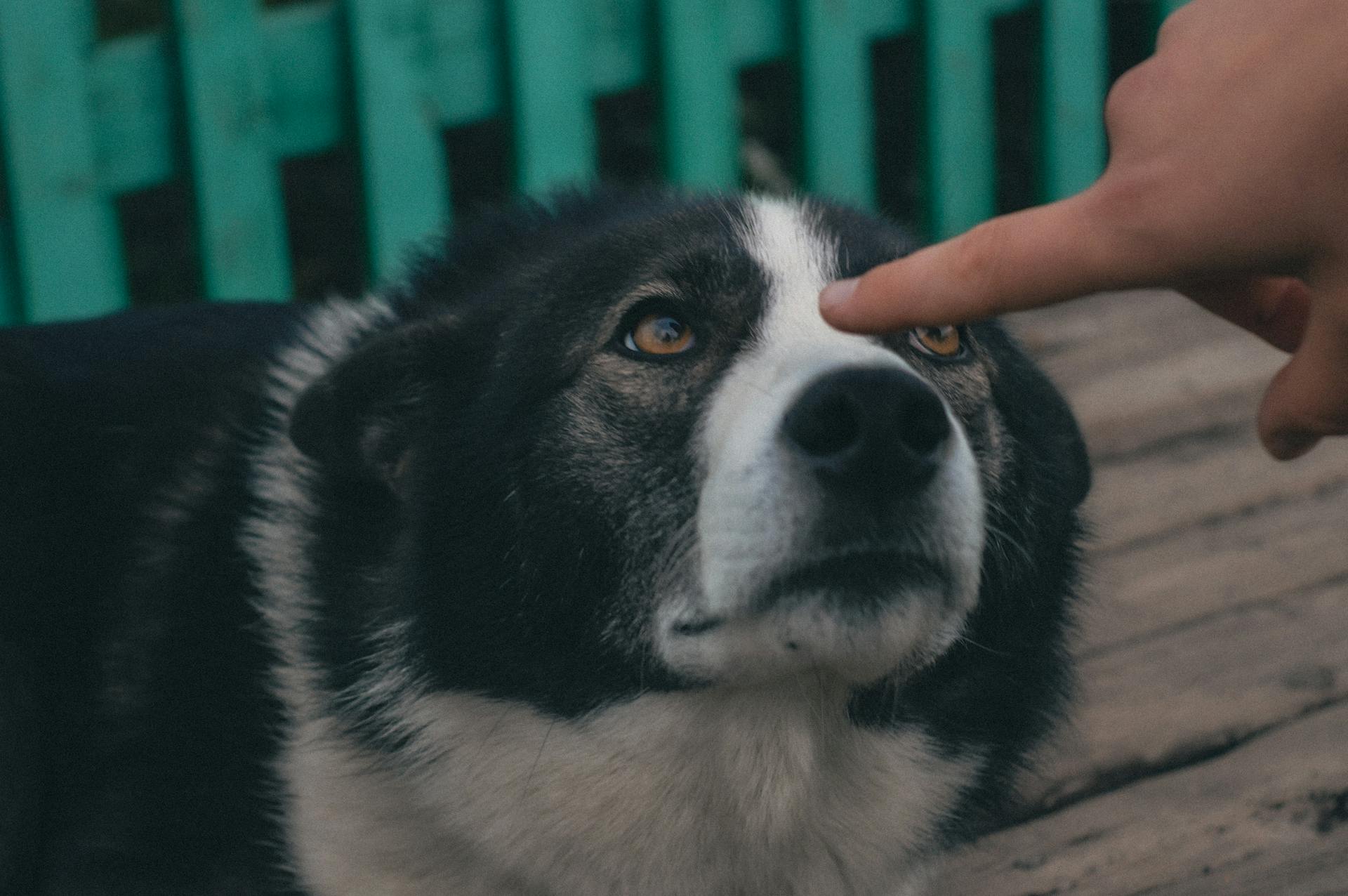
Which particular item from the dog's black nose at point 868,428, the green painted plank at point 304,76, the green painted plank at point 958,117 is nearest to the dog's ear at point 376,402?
the dog's black nose at point 868,428

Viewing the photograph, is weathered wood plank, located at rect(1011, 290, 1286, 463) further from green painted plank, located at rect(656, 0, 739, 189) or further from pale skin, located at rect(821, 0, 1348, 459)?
pale skin, located at rect(821, 0, 1348, 459)

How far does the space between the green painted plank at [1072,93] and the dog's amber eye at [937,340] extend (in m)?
2.90

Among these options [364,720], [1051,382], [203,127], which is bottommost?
[364,720]

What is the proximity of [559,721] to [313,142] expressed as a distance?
2.12m

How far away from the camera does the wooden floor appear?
221 cm

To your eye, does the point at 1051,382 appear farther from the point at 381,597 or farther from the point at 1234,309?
the point at 381,597

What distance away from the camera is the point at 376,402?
6.61 ft

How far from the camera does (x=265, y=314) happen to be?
255 centimetres

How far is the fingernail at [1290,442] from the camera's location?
4.42 feet

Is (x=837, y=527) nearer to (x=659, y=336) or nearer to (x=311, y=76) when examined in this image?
(x=659, y=336)

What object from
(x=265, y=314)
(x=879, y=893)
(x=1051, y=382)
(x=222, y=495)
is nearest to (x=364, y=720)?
(x=222, y=495)

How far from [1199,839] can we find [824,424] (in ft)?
4.01

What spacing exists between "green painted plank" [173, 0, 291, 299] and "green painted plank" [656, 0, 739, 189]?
1069 millimetres

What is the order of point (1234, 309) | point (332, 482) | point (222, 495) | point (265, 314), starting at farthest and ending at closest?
1. point (265, 314)
2. point (222, 495)
3. point (332, 482)
4. point (1234, 309)
